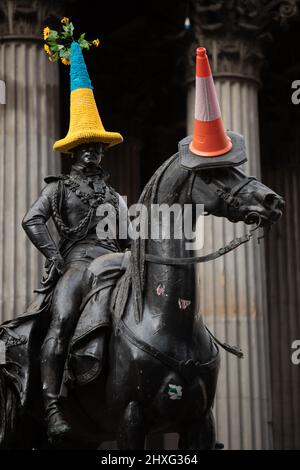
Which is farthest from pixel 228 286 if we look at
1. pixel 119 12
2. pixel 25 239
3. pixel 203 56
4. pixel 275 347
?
pixel 203 56

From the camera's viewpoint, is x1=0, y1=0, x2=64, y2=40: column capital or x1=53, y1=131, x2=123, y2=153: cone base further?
x1=0, y1=0, x2=64, y2=40: column capital

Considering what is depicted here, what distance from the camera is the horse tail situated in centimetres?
1219

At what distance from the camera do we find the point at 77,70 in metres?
12.5

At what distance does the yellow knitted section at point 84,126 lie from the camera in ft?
40.2

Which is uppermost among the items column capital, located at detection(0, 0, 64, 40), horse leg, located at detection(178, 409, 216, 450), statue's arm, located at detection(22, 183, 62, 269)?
column capital, located at detection(0, 0, 64, 40)

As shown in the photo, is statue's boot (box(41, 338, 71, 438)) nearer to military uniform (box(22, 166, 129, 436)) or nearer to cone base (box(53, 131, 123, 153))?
military uniform (box(22, 166, 129, 436))

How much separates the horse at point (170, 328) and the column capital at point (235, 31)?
41.4 feet

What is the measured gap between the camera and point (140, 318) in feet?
36.4

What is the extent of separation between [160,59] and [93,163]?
16.8m

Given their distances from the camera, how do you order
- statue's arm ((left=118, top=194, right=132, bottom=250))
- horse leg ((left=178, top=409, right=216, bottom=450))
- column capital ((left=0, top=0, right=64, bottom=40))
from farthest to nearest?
column capital ((left=0, top=0, right=64, bottom=40)) < statue's arm ((left=118, top=194, right=132, bottom=250)) < horse leg ((left=178, top=409, right=216, bottom=450))

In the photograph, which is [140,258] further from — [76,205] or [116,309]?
[76,205]

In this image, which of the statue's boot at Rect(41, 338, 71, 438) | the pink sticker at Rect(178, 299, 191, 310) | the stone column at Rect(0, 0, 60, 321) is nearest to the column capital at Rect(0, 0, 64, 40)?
the stone column at Rect(0, 0, 60, 321)

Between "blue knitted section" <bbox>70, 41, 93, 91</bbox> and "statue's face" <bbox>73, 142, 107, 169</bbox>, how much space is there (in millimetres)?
563
